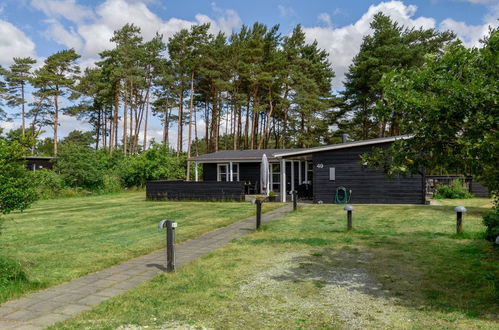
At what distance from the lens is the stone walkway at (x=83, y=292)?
13.4 feet

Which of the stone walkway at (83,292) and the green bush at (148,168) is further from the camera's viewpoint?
the green bush at (148,168)

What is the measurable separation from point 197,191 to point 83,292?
14.4 m

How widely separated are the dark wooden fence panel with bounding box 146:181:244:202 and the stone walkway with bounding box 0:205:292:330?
10.5 meters

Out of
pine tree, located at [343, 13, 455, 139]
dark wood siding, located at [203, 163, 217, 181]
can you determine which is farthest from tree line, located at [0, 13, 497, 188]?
dark wood siding, located at [203, 163, 217, 181]

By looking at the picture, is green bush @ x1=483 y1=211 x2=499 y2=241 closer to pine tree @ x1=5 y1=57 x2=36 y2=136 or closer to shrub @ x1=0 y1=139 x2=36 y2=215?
shrub @ x1=0 y1=139 x2=36 y2=215

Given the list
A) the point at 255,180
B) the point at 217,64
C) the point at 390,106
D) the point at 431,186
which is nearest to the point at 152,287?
the point at 390,106

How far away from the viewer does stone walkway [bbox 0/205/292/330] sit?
4090mm

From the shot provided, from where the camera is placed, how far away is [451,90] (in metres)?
4.01

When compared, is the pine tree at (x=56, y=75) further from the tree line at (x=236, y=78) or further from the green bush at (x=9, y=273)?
the green bush at (x=9, y=273)

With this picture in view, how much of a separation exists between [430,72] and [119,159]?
1324 inches

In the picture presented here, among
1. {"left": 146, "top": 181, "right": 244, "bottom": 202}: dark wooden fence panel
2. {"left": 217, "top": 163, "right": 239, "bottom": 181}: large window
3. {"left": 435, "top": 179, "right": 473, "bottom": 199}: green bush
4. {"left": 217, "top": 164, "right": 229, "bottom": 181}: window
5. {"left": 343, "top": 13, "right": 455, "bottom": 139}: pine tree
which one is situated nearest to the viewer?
{"left": 146, "top": 181, "right": 244, "bottom": 202}: dark wooden fence panel

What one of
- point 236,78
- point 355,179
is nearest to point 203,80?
point 236,78

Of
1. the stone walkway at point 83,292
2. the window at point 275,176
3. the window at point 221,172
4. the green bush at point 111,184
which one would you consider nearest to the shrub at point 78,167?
the green bush at point 111,184

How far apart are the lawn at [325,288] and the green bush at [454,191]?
41.5 ft
